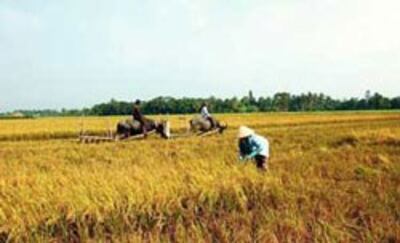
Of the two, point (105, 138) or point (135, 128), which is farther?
point (135, 128)

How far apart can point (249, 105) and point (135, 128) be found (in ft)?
294

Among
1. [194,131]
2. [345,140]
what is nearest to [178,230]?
[345,140]

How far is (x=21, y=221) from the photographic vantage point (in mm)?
5844

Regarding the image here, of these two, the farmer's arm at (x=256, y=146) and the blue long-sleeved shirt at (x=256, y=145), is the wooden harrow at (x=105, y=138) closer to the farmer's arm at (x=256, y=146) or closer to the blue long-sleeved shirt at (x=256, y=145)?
the blue long-sleeved shirt at (x=256, y=145)

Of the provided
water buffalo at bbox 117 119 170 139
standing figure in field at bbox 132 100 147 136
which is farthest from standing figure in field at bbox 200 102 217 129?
standing figure in field at bbox 132 100 147 136

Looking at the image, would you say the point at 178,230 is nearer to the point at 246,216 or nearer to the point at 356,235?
the point at 246,216

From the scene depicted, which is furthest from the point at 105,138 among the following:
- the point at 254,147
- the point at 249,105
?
the point at 249,105

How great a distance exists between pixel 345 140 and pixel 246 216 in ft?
52.4

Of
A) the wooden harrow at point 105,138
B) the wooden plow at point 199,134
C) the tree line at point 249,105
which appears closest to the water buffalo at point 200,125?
the wooden plow at point 199,134

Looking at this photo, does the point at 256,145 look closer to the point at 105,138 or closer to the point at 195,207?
the point at 195,207

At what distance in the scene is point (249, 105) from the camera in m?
113

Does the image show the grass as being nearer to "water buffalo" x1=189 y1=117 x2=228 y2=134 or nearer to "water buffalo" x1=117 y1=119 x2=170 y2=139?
"water buffalo" x1=117 y1=119 x2=170 y2=139

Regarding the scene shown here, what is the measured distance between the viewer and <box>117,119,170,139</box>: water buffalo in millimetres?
24609

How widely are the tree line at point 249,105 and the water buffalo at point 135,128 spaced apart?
61.5 metres
